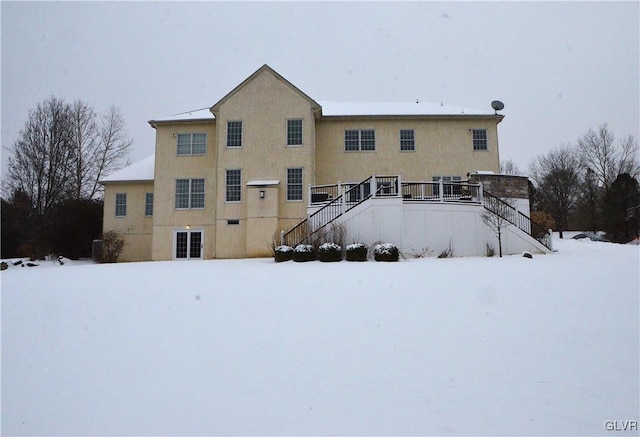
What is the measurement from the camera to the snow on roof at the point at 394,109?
25.1 metres

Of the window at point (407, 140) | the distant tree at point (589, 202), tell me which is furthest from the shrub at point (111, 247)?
the distant tree at point (589, 202)

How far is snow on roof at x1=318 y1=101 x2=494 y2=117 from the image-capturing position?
82.2 ft

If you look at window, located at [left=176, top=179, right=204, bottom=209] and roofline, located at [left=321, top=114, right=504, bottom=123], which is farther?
roofline, located at [left=321, top=114, right=504, bottom=123]

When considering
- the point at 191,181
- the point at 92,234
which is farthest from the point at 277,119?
the point at 92,234

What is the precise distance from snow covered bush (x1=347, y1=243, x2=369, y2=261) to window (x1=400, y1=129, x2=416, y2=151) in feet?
35.7

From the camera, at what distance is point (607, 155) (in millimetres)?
46625

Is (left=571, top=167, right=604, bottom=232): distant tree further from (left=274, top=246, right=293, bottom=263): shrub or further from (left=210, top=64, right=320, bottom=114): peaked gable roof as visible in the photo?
(left=274, top=246, right=293, bottom=263): shrub

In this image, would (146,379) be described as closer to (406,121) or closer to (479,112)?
(406,121)

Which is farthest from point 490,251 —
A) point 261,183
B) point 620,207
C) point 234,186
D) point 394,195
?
point 620,207

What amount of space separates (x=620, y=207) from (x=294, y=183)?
31541 mm

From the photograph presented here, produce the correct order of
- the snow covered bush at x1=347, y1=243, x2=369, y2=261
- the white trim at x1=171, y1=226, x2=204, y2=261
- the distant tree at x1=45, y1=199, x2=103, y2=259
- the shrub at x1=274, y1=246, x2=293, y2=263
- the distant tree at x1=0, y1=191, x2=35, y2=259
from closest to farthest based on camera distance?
the snow covered bush at x1=347, y1=243, x2=369, y2=261
the shrub at x1=274, y1=246, x2=293, y2=263
the white trim at x1=171, y1=226, x2=204, y2=261
the distant tree at x1=45, y1=199, x2=103, y2=259
the distant tree at x1=0, y1=191, x2=35, y2=259

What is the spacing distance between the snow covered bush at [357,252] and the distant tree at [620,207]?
108 feet

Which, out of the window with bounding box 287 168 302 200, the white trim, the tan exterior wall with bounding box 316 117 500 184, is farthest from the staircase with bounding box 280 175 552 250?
the white trim

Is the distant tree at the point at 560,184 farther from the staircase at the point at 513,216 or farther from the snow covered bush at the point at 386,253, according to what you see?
the snow covered bush at the point at 386,253
